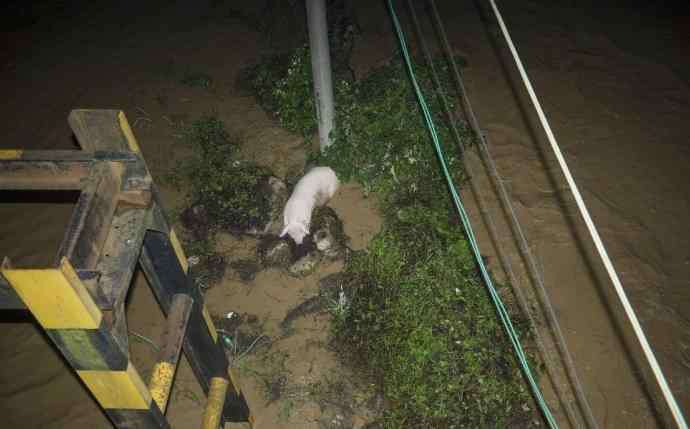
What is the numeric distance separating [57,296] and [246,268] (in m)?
2.89

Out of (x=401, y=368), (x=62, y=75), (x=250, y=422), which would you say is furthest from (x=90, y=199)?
(x=62, y=75)

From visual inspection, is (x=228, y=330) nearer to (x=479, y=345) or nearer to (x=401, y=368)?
(x=401, y=368)

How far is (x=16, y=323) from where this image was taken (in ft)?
13.1

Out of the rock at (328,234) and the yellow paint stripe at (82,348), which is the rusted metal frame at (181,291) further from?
the rock at (328,234)

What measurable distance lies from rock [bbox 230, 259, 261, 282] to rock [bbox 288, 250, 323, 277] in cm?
34

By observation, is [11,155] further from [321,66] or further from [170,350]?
[321,66]

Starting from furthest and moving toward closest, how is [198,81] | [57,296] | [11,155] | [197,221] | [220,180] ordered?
1. [198,81]
2. [220,180]
3. [197,221]
4. [11,155]
5. [57,296]

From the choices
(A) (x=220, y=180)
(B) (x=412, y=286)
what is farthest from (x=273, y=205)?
(B) (x=412, y=286)

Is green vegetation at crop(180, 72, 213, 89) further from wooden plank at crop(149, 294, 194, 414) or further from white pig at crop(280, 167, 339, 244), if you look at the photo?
wooden plank at crop(149, 294, 194, 414)

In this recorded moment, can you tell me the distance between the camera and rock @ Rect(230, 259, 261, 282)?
4.15 m

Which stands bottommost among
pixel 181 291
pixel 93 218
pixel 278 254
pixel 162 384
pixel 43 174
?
pixel 278 254

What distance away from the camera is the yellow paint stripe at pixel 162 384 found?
6.07 ft

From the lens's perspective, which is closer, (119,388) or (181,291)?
(119,388)

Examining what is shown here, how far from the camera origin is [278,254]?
417 cm
